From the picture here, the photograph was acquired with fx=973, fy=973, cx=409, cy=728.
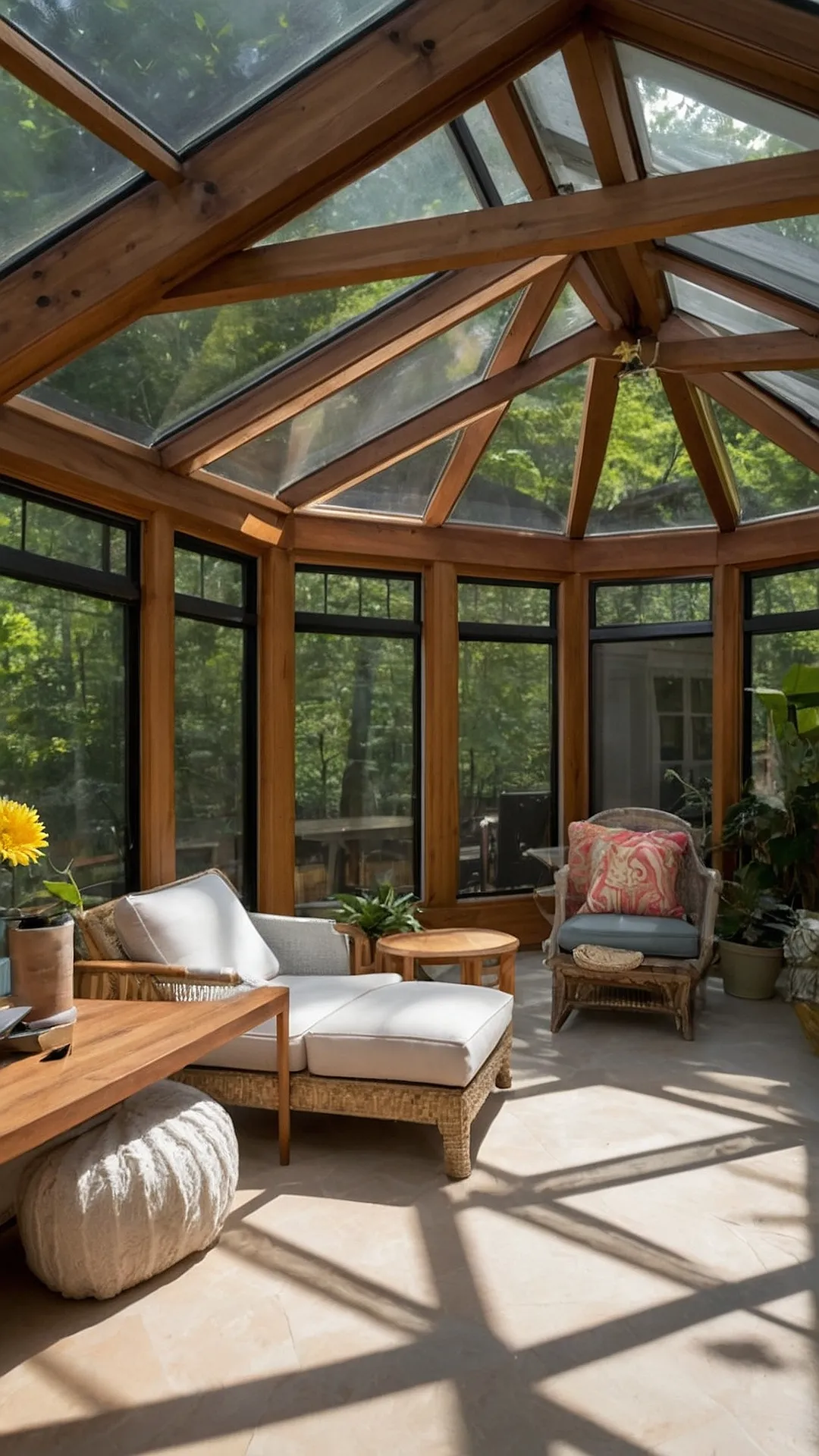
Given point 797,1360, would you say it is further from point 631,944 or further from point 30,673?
point 30,673

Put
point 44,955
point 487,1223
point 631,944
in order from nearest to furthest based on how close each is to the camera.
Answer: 1. point 44,955
2. point 487,1223
3. point 631,944

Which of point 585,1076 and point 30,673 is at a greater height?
point 30,673

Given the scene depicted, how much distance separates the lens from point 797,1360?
2.34 m

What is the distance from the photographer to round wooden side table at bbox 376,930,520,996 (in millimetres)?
4332

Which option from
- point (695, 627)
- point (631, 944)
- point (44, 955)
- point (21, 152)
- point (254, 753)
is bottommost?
point (631, 944)

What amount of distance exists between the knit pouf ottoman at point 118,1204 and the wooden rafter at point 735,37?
3526mm

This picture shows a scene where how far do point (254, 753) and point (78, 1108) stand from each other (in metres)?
3.40

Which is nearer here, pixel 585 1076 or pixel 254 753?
pixel 585 1076

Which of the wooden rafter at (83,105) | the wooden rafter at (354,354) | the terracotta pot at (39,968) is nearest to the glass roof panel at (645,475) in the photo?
the wooden rafter at (354,354)

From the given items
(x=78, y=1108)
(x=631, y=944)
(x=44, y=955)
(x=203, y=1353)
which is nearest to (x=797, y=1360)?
(x=203, y=1353)

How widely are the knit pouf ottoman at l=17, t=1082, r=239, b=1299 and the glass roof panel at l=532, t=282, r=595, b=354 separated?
421cm

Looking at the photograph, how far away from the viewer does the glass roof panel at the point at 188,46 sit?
2.55 meters

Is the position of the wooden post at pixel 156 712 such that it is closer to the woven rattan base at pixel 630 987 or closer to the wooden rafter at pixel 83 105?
the wooden rafter at pixel 83 105

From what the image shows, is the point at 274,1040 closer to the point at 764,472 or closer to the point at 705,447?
the point at 705,447
